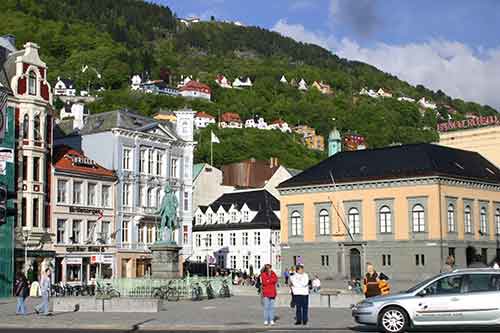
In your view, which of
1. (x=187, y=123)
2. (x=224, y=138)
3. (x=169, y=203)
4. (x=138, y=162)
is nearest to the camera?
(x=169, y=203)

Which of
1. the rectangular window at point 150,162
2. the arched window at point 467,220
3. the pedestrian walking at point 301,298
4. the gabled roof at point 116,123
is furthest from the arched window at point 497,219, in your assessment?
the pedestrian walking at point 301,298

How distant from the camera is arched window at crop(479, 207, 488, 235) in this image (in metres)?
72.2

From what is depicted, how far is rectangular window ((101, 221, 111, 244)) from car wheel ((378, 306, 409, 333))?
156 feet

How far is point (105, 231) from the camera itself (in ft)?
227

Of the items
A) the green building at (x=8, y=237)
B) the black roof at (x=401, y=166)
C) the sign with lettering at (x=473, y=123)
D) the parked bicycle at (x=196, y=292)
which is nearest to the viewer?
the parked bicycle at (x=196, y=292)

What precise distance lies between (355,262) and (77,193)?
2338cm

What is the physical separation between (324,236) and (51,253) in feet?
77.0

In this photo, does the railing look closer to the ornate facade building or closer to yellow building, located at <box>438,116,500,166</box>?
the ornate facade building

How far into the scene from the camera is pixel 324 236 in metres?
73.8

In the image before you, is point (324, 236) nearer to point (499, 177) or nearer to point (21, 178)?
point (499, 177)

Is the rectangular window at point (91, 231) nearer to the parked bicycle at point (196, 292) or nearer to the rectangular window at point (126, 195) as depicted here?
the rectangular window at point (126, 195)

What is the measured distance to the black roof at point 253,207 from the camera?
292 ft

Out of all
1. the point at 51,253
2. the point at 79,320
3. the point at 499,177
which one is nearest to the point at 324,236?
the point at 499,177

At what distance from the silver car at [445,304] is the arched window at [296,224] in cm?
5193
